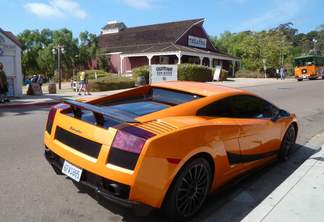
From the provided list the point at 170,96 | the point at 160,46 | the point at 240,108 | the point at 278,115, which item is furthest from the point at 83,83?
the point at 160,46

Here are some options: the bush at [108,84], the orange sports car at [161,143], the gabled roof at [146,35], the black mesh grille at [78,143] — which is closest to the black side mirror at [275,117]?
the orange sports car at [161,143]

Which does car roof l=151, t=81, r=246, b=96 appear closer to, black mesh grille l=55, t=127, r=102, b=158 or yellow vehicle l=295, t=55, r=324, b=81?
black mesh grille l=55, t=127, r=102, b=158

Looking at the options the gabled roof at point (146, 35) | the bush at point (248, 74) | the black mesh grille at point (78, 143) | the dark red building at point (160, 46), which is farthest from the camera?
the bush at point (248, 74)

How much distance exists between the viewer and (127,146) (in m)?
3.34

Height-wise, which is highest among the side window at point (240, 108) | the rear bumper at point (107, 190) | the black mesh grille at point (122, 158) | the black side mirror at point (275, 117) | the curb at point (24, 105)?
the side window at point (240, 108)

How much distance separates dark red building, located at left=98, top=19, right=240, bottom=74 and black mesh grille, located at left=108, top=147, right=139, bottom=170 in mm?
35647

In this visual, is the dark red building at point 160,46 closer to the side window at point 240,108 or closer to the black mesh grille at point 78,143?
the side window at point 240,108

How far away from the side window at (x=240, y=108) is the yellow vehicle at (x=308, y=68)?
1591 inches

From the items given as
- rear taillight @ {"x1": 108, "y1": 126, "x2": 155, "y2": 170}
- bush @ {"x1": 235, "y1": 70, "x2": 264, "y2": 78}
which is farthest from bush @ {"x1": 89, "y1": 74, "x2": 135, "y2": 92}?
bush @ {"x1": 235, "y1": 70, "x2": 264, "y2": 78}

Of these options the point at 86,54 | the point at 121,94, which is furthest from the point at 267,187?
the point at 86,54

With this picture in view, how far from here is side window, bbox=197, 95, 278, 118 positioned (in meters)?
4.45

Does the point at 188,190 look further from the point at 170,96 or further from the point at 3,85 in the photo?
the point at 3,85

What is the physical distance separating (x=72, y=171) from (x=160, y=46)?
3957 cm

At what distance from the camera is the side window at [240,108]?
4.45 m
